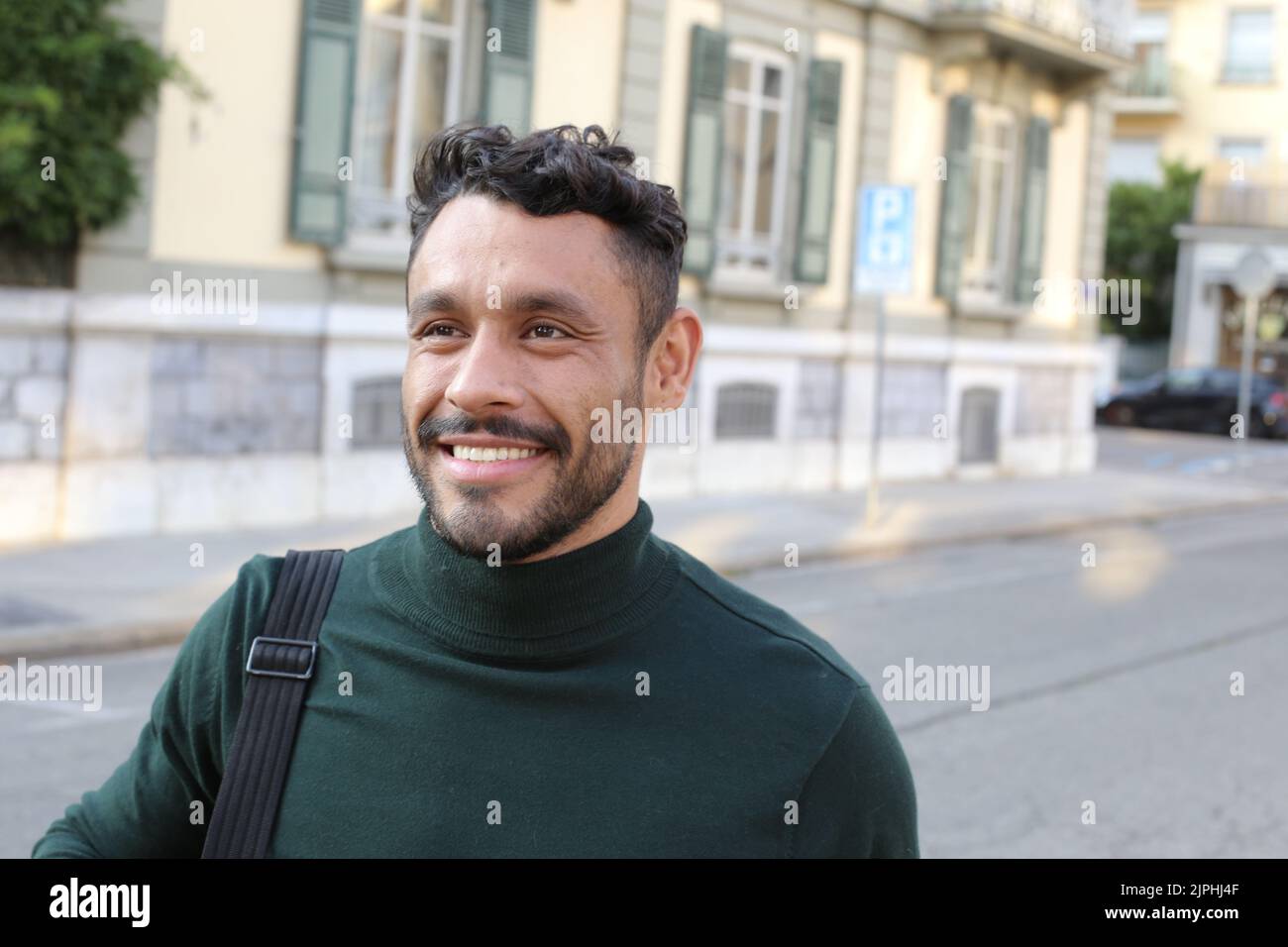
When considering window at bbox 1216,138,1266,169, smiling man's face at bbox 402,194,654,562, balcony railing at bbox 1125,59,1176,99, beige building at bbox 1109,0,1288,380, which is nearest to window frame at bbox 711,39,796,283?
smiling man's face at bbox 402,194,654,562

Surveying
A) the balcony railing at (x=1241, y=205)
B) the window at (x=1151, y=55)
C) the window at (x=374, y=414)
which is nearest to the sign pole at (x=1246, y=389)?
the balcony railing at (x=1241, y=205)

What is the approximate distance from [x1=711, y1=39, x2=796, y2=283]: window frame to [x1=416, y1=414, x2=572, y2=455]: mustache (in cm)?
1562

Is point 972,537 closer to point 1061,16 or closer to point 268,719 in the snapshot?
point 1061,16

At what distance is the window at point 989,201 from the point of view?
2153 centimetres

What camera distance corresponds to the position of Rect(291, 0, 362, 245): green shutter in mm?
13195

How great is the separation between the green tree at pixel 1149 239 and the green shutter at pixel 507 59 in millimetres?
30191

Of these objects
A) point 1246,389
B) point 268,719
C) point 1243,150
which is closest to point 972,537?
point 1246,389

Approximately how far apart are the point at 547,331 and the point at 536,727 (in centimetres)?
46

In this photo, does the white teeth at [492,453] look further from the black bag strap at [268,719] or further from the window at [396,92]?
the window at [396,92]

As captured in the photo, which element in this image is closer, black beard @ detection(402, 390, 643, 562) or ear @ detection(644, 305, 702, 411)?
black beard @ detection(402, 390, 643, 562)

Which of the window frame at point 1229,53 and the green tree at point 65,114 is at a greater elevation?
the window frame at point 1229,53

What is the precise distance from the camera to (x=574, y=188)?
1936 mm

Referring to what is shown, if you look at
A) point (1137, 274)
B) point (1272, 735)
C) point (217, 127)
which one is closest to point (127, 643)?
point (217, 127)

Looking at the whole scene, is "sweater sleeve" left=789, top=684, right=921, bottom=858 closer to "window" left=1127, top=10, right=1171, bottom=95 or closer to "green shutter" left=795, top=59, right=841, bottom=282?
"green shutter" left=795, top=59, right=841, bottom=282
